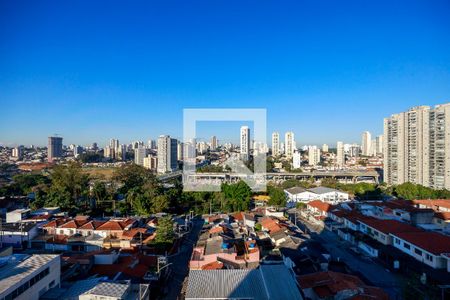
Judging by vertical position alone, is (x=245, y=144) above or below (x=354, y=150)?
above

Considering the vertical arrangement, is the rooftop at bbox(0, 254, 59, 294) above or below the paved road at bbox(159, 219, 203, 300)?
above

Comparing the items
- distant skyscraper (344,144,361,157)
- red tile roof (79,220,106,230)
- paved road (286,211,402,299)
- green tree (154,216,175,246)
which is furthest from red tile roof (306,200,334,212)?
distant skyscraper (344,144,361,157)

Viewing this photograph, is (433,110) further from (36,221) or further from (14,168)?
(14,168)

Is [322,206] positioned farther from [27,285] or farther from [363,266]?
[27,285]

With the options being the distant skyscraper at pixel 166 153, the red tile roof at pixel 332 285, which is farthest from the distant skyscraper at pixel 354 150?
the red tile roof at pixel 332 285

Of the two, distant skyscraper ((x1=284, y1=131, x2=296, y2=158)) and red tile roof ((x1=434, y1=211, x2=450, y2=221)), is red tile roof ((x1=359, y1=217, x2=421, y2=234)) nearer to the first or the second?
red tile roof ((x1=434, y1=211, x2=450, y2=221))

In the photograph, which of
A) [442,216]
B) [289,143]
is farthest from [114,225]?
[289,143]

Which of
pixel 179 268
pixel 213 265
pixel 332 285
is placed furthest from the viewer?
pixel 179 268
